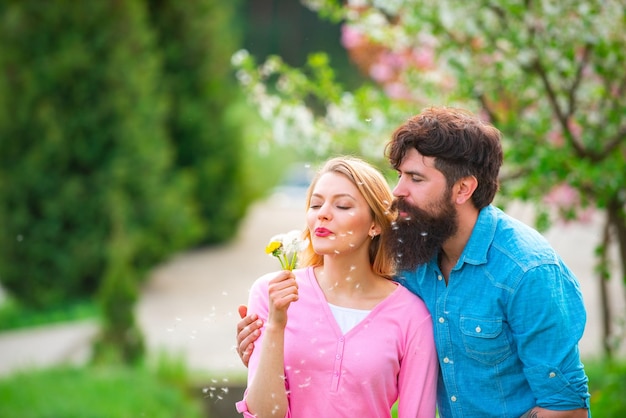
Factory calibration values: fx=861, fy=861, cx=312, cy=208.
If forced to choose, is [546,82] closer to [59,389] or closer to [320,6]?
[320,6]

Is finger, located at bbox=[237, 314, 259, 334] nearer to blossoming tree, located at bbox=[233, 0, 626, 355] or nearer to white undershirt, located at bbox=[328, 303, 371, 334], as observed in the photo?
white undershirt, located at bbox=[328, 303, 371, 334]

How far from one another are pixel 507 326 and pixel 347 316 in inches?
17.6

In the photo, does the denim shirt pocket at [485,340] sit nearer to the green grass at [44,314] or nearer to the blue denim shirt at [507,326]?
the blue denim shirt at [507,326]

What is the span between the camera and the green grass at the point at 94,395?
5500 mm

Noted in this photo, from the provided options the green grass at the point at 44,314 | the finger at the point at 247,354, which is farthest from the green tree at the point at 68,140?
the finger at the point at 247,354

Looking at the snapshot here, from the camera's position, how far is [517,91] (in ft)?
16.1

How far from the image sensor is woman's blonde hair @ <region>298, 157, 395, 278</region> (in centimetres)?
248

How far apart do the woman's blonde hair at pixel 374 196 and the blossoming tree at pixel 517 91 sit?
5.92 feet

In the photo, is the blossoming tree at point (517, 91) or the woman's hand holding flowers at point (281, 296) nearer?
the woman's hand holding flowers at point (281, 296)

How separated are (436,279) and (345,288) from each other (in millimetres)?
267

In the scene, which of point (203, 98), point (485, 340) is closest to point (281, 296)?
point (485, 340)

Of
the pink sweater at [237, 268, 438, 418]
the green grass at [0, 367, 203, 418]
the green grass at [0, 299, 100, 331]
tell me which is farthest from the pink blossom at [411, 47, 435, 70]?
the green grass at [0, 299, 100, 331]

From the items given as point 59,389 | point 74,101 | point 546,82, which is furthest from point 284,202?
Result: point 546,82

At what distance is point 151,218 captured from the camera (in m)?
8.96
